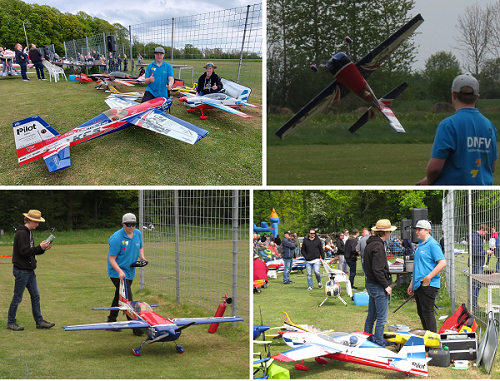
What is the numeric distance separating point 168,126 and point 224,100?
2827mm

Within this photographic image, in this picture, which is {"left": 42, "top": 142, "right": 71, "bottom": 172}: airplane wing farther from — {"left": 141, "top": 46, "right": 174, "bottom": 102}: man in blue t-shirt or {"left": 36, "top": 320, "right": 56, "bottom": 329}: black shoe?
{"left": 36, "top": 320, "right": 56, "bottom": 329}: black shoe

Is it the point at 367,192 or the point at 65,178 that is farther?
the point at 367,192

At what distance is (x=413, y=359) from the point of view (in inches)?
153

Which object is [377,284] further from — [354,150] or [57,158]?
[354,150]

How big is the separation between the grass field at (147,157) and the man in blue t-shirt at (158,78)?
33.9 inches

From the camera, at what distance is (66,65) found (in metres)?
18.5

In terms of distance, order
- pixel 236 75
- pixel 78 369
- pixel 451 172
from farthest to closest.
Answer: pixel 236 75 → pixel 78 369 → pixel 451 172

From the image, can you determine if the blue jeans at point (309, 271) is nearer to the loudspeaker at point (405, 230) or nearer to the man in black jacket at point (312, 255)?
the man in black jacket at point (312, 255)

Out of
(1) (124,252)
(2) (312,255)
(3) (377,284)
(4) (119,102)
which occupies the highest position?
(4) (119,102)

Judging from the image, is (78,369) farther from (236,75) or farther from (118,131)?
(236,75)

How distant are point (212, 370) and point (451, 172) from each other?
9.25 ft

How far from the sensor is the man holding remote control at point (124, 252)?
17.5ft

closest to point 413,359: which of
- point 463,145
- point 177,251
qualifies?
point 463,145

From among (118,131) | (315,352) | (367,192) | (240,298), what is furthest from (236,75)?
(367,192)
